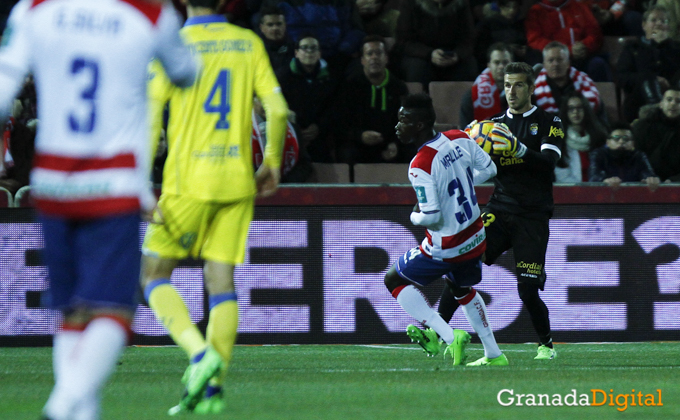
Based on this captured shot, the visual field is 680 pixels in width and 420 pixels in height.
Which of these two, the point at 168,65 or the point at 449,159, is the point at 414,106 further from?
the point at 168,65

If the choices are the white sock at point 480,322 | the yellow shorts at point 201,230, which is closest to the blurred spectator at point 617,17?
the white sock at point 480,322

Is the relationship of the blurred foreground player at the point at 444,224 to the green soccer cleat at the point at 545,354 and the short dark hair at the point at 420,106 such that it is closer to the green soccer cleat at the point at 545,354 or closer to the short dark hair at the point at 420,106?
the short dark hair at the point at 420,106

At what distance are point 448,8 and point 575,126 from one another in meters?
2.18

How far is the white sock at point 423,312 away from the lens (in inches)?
271

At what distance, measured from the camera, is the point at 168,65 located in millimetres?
3574

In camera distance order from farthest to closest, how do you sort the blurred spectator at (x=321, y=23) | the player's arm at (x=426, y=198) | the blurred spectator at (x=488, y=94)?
the blurred spectator at (x=321, y=23), the blurred spectator at (x=488, y=94), the player's arm at (x=426, y=198)

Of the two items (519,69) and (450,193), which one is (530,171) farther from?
(450,193)

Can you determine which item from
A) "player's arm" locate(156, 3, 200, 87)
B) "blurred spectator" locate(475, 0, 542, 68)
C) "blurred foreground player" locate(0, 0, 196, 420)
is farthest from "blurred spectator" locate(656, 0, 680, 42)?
"blurred foreground player" locate(0, 0, 196, 420)

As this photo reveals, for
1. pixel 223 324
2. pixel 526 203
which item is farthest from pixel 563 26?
pixel 223 324

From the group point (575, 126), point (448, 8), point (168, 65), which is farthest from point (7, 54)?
point (448, 8)

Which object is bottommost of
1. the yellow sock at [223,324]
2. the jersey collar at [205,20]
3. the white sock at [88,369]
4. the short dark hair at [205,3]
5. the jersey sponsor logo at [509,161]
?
the yellow sock at [223,324]

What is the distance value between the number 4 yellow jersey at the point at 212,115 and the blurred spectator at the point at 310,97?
540 cm

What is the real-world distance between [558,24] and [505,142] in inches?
219

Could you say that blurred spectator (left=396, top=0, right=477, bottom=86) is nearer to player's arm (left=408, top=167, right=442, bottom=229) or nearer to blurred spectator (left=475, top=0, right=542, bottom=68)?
blurred spectator (left=475, top=0, right=542, bottom=68)
